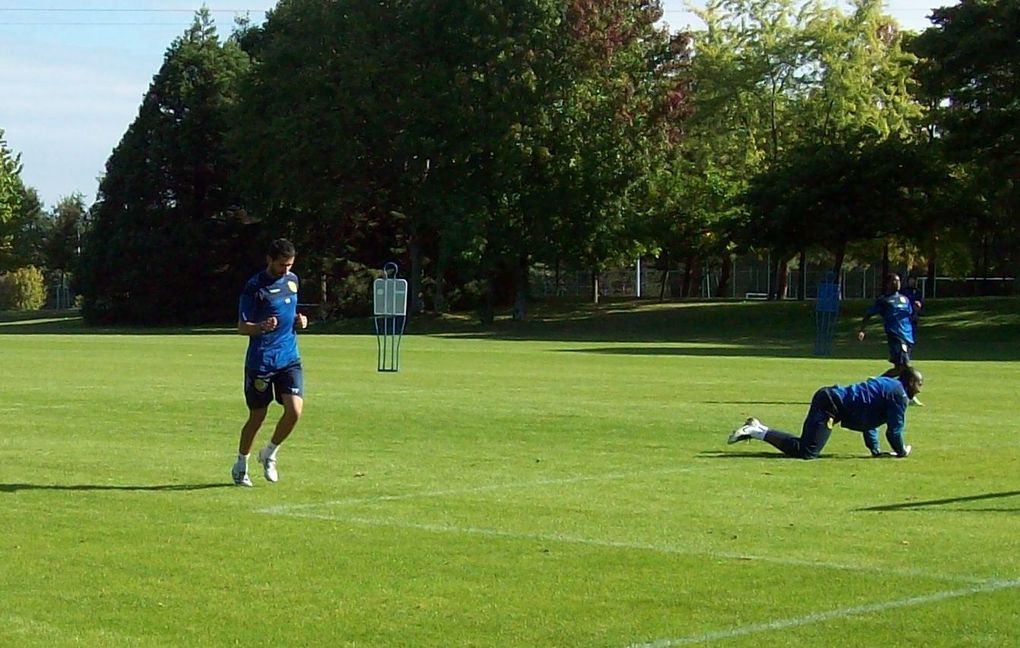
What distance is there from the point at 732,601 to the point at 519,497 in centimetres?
431

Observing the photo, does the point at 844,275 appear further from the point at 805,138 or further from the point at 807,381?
the point at 807,381

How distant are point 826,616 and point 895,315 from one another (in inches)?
630

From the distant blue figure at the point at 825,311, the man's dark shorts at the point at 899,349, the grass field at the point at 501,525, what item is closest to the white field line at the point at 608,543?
the grass field at the point at 501,525

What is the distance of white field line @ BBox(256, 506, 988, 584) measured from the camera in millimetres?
9133

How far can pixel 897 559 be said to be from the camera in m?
9.57

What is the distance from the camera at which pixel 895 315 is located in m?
23.3

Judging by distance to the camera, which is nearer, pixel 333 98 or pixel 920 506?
pixel 920 506

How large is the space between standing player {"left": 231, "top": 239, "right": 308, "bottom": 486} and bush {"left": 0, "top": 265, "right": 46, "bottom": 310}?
100 meters

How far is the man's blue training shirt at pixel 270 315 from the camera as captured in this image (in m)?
13.1

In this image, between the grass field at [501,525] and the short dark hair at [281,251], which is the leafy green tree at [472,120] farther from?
the short dark hair at [281,251]

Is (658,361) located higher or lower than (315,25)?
lower

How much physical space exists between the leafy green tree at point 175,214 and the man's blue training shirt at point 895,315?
204ft

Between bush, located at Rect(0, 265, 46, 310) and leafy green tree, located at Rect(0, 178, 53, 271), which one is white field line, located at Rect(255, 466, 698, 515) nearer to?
leafy green tree, located at Rect(0, 178, 53, 271)

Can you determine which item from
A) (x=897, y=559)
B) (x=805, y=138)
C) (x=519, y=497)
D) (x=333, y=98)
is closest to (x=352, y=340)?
(x=333, y=98)
